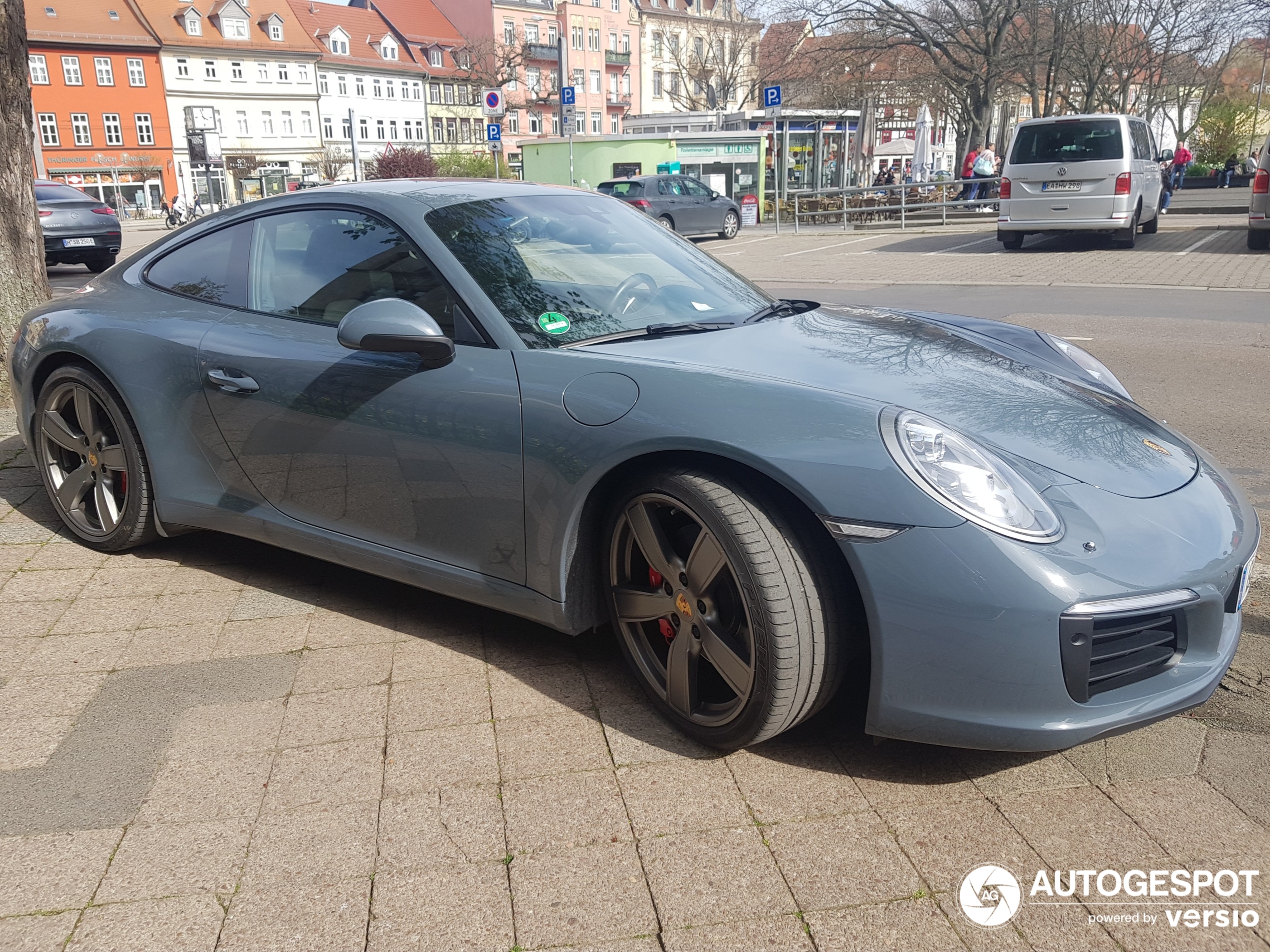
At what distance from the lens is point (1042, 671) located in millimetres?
2107

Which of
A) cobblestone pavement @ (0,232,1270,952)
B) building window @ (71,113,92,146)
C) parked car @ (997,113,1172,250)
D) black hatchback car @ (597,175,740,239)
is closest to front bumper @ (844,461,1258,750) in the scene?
cobblestone pavement @ (0,232,1270,952)

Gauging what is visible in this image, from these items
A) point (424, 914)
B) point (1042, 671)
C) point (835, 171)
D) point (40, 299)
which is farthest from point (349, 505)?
point (835, 171)

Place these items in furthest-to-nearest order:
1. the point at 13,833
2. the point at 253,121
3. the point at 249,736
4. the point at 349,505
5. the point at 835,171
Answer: the point at 253,121 < the point at 835,171 < the point at 349,505 < the point at 249,736 < the point at 13,833

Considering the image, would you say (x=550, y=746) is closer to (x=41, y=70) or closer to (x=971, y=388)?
(x=971, y=388)

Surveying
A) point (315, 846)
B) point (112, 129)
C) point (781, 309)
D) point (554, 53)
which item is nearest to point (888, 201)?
point (781, 309)

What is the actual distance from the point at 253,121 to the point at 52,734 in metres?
69.0

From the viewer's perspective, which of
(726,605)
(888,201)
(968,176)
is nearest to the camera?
(726,605)

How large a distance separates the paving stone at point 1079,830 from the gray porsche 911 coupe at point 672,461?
20 centimetres

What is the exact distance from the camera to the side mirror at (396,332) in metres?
2.75

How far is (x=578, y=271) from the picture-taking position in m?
3.12

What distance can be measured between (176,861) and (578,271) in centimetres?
186

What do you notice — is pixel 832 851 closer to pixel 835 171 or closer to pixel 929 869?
pixel 929 869

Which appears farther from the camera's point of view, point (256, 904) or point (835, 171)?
point (835, 171)

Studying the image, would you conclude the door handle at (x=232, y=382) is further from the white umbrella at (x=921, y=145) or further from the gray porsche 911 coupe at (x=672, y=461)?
the white umbrella at (x=921, y=145)
